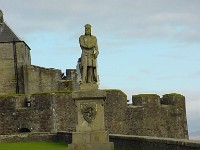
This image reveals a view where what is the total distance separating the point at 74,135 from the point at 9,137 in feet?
45.4

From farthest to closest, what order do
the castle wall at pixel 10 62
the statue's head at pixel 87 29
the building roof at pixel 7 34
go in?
the building roof at pixel 7 34 → the castle wall at pixel 10 62 → the statue's head at pixel 87 29

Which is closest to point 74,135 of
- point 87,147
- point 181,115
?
point 87,147

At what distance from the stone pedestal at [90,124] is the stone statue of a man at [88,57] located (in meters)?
0.59

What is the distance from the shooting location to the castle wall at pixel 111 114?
115 feet

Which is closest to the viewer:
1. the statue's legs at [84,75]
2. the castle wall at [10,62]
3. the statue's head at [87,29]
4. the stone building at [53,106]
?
the statue's legs at [84,75]

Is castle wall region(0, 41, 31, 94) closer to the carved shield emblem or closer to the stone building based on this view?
the stone building

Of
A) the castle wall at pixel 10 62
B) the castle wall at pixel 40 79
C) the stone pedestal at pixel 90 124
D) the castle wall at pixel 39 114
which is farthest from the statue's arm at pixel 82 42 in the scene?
the castle wall at pixel 10 62

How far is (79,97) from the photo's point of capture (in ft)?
54.5

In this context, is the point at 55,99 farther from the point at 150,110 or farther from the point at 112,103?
the point at 150,110

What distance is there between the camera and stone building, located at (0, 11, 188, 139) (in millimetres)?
34969

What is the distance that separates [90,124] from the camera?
16531 mm

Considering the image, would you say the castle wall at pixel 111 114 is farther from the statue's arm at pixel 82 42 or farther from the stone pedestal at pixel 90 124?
the stone pedestal at pixel 90 124

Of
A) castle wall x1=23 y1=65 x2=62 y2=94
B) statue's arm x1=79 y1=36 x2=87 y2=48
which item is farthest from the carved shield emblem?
castle wall x1=23 y1=65 x2=62 y2=94

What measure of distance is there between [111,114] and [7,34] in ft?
47.0
